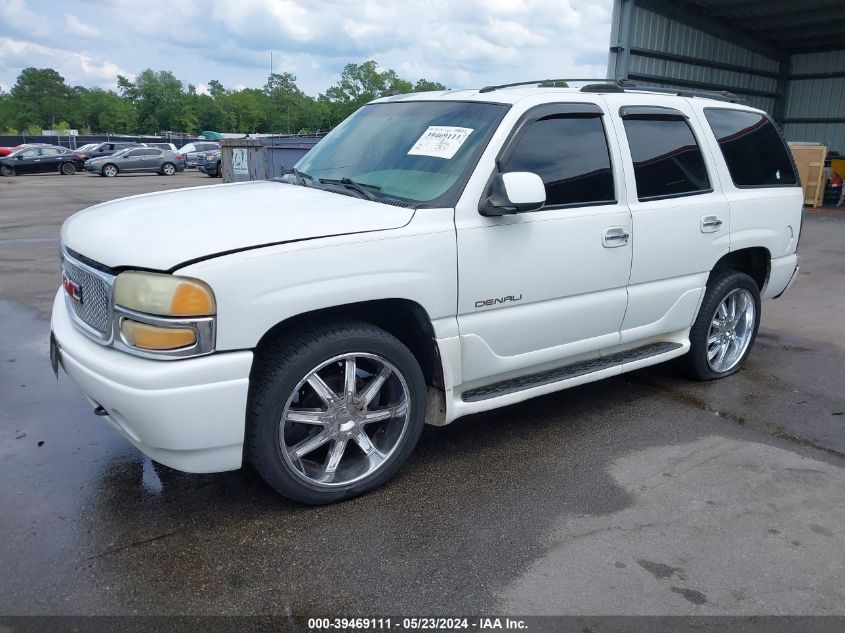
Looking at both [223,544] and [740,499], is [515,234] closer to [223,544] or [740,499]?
[740,499]

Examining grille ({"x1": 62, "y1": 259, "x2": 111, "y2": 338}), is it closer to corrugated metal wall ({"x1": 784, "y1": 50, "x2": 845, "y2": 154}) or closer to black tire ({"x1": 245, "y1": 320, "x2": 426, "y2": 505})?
black tire ({"x1": 245, "y1": 320, "x2": 426, "y2": 505})

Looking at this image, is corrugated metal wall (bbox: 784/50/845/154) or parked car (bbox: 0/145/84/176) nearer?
corrugated metal wall (bbox: 784/50/845/154)

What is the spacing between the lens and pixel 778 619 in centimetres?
261

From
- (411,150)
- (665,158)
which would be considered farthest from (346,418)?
(665,158)

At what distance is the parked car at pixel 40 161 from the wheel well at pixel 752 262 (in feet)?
109

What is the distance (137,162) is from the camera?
32.3 metres

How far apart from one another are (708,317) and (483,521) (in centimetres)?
246

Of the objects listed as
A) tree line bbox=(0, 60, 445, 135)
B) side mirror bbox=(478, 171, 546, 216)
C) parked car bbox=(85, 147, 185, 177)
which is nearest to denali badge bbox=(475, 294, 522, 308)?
side mirror bbox=(478, 171, 546, 216)

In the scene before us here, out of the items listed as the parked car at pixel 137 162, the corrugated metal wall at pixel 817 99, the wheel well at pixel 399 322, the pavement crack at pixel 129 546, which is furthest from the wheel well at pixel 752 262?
the parked car at pixel 137 162

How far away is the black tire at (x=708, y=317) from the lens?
4785mm

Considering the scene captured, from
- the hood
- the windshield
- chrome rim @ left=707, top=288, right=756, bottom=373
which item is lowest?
chrome rim @ left=707, top=288, right=756, bottom=373

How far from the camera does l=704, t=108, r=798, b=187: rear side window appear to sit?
481 centimetres

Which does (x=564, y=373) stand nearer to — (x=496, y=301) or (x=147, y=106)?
(x=496, y=301)

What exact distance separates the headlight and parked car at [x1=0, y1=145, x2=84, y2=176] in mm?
33330
